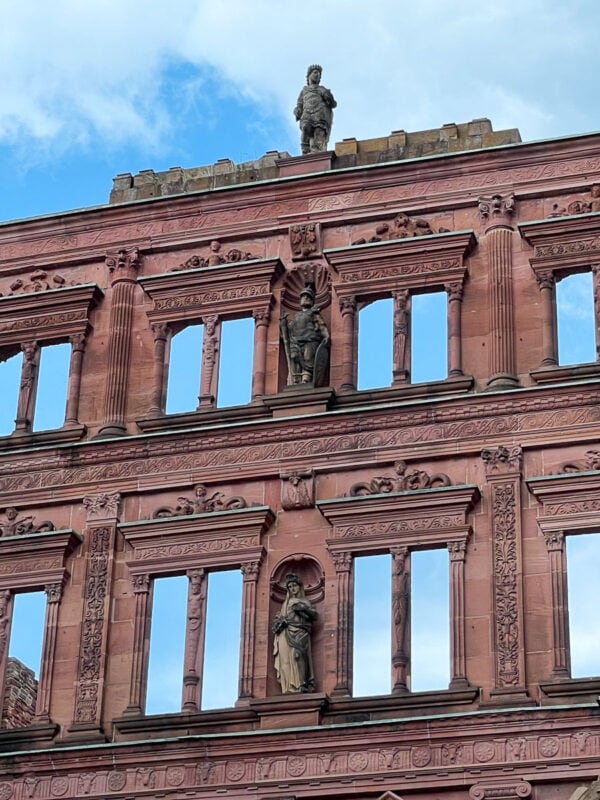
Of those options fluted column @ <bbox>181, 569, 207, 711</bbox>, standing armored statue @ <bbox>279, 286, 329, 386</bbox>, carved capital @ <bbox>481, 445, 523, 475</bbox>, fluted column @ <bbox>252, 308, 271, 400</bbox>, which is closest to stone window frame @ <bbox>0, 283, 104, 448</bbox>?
fluted column @ <bbox>252, 308, 271, 400</bbox>

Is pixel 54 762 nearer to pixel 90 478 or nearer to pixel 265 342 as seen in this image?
pixel 90 478

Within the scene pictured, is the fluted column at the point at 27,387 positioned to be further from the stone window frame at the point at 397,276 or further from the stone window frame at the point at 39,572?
the stone window frame at the point at 397,276

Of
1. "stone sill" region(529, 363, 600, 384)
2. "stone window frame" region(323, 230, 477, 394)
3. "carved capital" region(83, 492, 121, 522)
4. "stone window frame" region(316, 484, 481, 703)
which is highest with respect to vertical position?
"stone window frame" region(323, 230, 477, 394)

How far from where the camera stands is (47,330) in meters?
37.2

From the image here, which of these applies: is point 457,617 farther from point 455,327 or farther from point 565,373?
point 455,327

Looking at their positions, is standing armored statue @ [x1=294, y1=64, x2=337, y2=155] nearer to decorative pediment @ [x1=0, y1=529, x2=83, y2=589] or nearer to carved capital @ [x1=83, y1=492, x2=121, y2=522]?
carved capital @ [x1=83, y1=492, x2=121, y2=522]

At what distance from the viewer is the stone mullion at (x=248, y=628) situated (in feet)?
108

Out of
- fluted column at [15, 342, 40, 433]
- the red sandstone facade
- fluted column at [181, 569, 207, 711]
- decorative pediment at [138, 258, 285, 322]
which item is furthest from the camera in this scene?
fluted column at [15, 342, 40, 433]

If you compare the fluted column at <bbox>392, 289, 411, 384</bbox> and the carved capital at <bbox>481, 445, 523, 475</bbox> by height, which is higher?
the fluted column at <bbox>392, 289, 411, 384</bbox>

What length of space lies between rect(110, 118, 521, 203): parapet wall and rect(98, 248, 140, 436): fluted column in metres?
1.52

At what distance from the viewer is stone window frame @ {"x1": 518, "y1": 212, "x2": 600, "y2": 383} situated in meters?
34.5

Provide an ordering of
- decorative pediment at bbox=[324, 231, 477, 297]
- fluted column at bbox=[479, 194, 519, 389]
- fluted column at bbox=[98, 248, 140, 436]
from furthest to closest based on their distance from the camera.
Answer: fluted column at bbox=[98, 248, 140, 436], decorative pediment at bbox=[324, 231, 477, 297], fluted column at bbox=[479, 194, 519, 389]

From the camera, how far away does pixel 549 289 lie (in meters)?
34.7

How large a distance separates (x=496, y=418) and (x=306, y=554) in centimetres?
347
